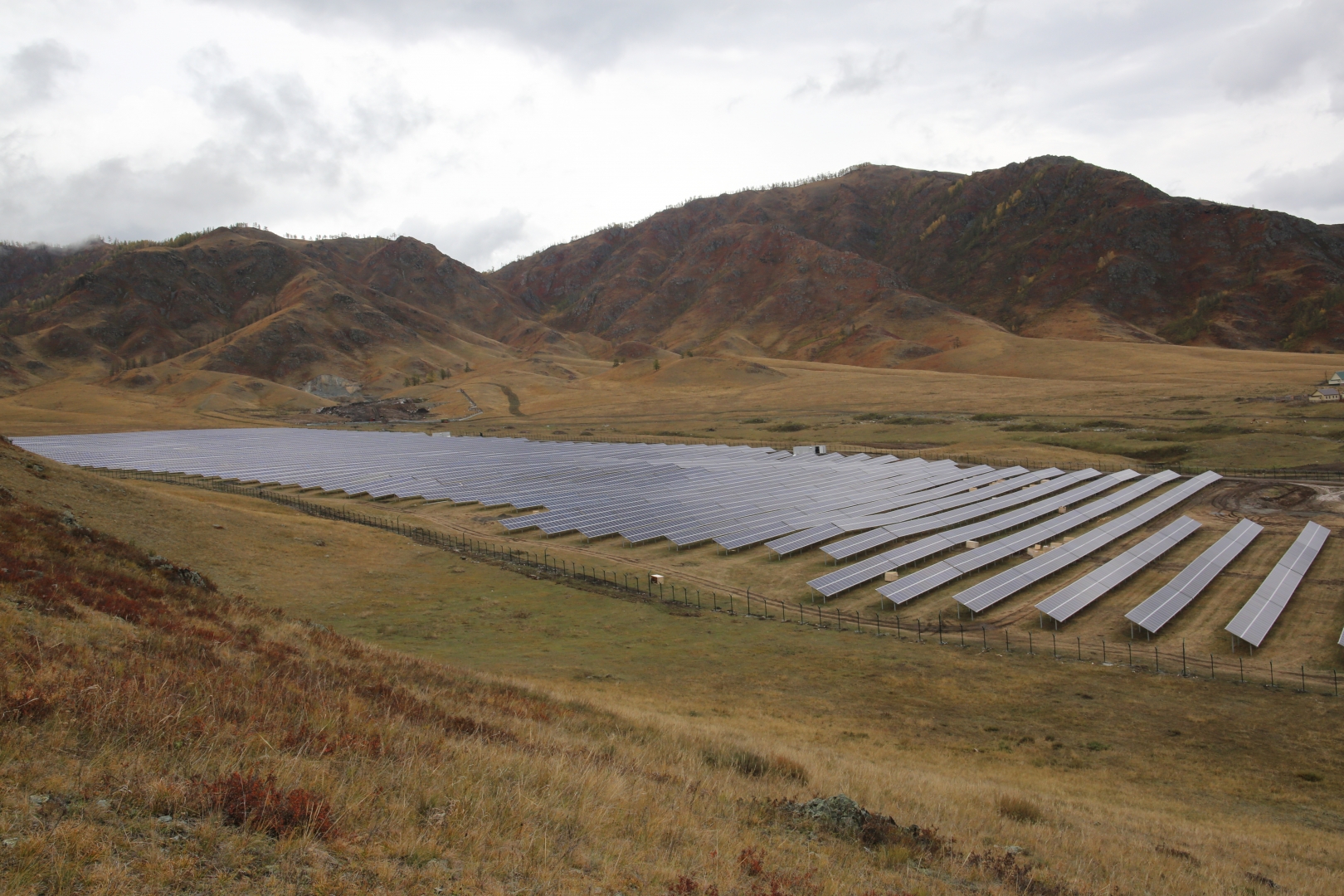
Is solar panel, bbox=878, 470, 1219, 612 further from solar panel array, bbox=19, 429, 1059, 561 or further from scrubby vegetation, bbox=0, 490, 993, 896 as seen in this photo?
scrubby vegetation, bbox=0, 490, 993, 896

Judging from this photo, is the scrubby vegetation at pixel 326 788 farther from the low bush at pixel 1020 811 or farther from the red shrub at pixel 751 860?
the low bush at pixel 1020 811

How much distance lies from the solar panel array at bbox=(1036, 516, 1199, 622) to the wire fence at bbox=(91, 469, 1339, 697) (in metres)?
1.82

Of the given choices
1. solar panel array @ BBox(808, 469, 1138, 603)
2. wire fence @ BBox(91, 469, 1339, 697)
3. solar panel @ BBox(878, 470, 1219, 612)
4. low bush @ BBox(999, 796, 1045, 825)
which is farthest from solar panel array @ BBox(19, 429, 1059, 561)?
low bush @ BBox(999, 796, 1045, 825)

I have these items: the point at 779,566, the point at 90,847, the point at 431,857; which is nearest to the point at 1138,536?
the point at 779,566

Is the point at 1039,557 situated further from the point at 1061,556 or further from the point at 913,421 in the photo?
the point at 913,421

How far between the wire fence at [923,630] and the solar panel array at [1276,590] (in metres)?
1.59

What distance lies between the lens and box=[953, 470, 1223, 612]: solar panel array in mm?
34594

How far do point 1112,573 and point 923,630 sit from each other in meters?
13.4

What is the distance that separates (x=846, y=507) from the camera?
55.3m

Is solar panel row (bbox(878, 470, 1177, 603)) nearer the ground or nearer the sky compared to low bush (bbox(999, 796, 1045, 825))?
nearer the sky

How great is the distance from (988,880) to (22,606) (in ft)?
61.6

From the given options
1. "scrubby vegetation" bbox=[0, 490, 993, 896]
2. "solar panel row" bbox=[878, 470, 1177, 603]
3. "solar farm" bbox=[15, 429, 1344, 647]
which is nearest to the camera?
"scrubby vegetation" bbox=[0, 490, 993, 896]

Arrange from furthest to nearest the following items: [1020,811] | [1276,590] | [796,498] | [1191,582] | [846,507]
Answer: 1. [796,498]
2. [846,507]
3. [1191,582]
4. [1276,590]
5. [1020,811]

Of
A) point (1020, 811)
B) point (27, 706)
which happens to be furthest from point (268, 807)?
point (1020, 811)
